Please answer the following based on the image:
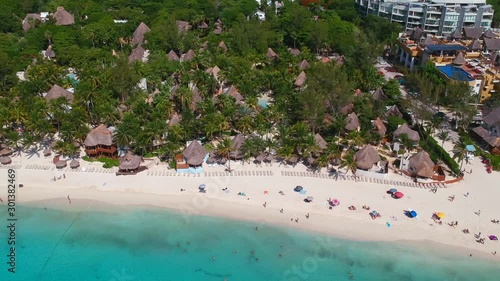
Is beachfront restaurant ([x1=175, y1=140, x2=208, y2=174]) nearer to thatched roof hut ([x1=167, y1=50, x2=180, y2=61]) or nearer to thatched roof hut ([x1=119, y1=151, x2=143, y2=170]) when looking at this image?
thatched roof hut ([x1=119, y1=151, x2=143, y2=170])

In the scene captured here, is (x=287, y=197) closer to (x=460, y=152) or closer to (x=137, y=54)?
(x=460, y=152)

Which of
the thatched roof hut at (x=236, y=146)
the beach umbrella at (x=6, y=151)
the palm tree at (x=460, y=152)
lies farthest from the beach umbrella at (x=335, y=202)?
the beach umbrella at (x=6, y=151)

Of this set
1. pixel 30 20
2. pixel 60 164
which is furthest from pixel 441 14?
pixel 30 20

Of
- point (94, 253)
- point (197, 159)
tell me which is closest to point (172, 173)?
point (197, 159)

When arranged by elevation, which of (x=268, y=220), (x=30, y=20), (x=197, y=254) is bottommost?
(x=197, y=254)

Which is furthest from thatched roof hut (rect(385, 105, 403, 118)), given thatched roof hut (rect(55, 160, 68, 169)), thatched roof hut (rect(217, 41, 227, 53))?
thatched roof hut (rect(55, 160, 68, 169))

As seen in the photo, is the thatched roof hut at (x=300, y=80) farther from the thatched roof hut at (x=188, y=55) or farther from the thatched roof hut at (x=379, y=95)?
the thatched roof hut at (x=188, y=55)
